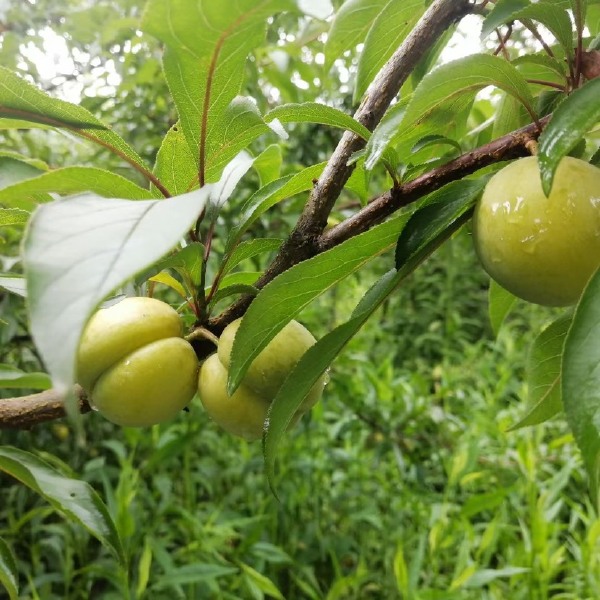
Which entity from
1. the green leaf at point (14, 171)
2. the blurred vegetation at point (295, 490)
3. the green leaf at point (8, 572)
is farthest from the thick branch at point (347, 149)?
the blurred vegetation at point (295, 490)

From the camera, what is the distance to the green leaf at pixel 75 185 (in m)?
0.38

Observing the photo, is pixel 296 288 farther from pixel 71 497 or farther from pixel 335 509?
pixel 335 509

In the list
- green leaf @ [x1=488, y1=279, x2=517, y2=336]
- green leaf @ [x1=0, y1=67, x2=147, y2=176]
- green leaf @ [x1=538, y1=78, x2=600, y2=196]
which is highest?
green leaf @ [x1=0, y1=67, x2=147, y2=176]

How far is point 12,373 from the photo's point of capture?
73 centimetres

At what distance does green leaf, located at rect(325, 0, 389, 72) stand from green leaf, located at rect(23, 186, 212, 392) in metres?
0.53

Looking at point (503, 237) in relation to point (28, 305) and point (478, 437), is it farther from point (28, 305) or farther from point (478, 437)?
point (478, 437)

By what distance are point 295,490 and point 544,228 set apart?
4.79ft

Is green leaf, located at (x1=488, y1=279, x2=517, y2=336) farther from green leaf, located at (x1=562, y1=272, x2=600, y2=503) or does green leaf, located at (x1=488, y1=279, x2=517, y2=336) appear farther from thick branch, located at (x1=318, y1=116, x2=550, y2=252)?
green leaf, located at (x1=562, y1=272, x2=600, y2=503)

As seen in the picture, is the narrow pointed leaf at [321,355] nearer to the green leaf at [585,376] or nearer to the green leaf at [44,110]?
the green leaf at [585,376]

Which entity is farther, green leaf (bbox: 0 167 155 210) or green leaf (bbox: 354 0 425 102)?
green leaf (bbox: 354 0 425 102)

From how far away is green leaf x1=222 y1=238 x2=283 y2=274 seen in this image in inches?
24.2

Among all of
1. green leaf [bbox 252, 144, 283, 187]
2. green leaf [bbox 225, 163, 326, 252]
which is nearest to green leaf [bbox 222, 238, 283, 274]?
green leaf [bbox 225, 163, 326, 252]

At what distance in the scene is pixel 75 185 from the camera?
43cm

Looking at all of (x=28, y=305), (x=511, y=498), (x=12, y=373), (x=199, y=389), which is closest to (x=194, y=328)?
(x=199, y=389)
